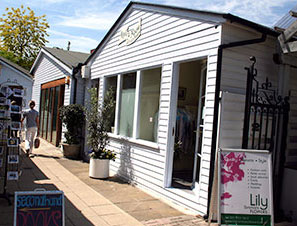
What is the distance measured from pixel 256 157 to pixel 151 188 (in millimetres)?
2679

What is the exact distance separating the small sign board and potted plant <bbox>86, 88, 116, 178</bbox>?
379cm

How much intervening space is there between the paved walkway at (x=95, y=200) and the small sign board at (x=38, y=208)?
123 cm

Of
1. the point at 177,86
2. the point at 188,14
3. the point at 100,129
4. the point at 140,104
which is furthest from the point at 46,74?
the point at 188,14

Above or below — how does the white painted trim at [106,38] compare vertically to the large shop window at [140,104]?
above

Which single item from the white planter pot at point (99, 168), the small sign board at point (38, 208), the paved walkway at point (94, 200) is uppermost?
the small sign board at point (38, 208)

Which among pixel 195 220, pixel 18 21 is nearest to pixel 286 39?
pixel 195 220

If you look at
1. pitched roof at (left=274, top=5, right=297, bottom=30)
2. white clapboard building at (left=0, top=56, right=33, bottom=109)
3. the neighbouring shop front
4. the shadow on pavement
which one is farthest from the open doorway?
white clapboard building at (left=0, top=56, right=33, bottom=109)

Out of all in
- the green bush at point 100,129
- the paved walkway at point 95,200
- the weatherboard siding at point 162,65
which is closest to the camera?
the paved walkway at point 95,200

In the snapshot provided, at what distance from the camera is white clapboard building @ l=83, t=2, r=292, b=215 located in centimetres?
459

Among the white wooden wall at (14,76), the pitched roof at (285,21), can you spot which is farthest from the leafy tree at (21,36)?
the pitched roof at (285,21)

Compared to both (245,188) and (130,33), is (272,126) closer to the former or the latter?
(245,188)

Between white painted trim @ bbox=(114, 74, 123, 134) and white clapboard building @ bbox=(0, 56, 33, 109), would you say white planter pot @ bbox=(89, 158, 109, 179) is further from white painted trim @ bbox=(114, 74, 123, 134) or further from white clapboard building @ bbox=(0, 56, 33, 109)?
white clapboard building @ bbox=(0, 56, 33, 109)

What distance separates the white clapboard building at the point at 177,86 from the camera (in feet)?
15.0

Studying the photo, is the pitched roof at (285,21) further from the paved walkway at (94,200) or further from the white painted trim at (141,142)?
the paved walkway at (94,200)
